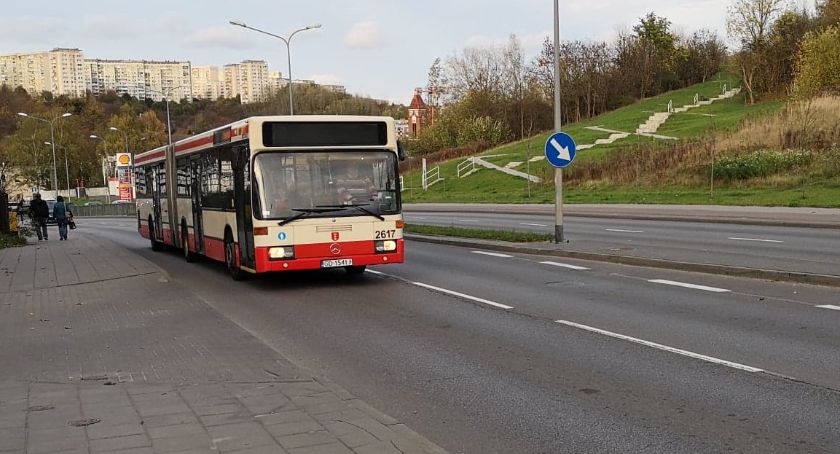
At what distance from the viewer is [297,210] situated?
1245 centimetres

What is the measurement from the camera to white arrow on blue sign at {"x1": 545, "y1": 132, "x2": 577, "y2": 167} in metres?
17.2

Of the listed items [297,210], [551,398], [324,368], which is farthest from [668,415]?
[297,210]

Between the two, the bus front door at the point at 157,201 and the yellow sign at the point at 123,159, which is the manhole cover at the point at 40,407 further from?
the yellow sign at the point at 123,159

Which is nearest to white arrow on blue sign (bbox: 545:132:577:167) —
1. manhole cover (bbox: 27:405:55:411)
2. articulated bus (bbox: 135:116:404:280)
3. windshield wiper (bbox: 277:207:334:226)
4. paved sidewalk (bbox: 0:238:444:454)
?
articulated bus (bbox: 135:116:404:280)

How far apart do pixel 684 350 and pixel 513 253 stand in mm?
10074

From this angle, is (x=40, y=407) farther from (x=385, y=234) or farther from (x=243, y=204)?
(x=385, y=234)

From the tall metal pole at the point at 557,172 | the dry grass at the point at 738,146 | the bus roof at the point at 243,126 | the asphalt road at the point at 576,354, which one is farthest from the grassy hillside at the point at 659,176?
the bus roof at the point at 243,126

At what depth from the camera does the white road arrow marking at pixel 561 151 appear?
17227mm

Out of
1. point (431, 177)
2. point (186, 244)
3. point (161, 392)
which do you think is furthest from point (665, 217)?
point (431, 177)

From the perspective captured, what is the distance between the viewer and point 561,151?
17344 millimetres

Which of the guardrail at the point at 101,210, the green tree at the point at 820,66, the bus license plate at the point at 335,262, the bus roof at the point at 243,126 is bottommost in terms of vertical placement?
the guardrail at the point at 101,210

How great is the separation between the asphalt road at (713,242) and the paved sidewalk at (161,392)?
8709mm

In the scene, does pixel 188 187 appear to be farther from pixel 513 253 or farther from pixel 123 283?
pixel 513 253

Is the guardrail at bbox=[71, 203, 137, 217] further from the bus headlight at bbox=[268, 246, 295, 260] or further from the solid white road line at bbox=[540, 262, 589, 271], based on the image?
the bus headlight at bbox=[268, 246, 295, 260]
